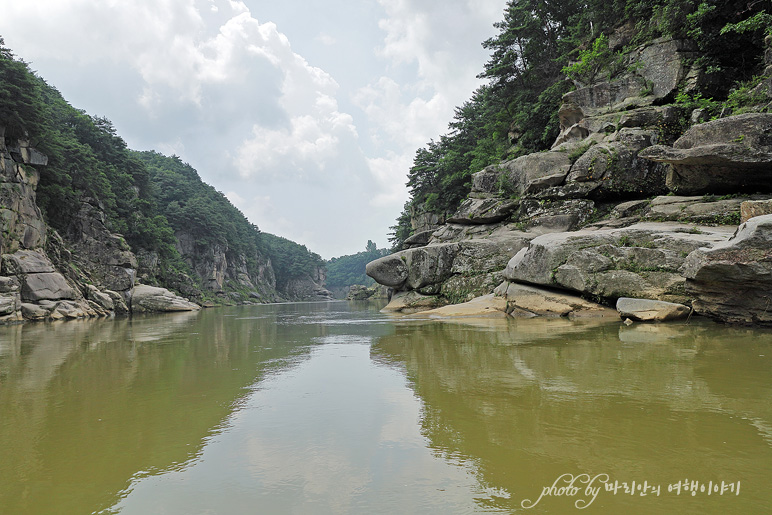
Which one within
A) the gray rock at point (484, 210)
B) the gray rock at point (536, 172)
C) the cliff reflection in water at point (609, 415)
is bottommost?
the cliff reflection in water at point (609, 415)

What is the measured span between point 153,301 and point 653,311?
109 feet

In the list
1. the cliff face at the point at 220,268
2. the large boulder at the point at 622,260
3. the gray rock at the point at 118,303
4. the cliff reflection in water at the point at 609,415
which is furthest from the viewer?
the cliff face at the point at 220,268

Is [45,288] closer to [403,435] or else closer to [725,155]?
[403,435]

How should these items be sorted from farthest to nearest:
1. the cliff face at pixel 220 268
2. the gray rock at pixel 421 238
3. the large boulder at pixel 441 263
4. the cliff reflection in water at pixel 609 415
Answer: the cliff face at pixel 220 268 → the gray rock at pixel 421 238 → the large boulder at pixel 441 263 → the cliff reflection in water at pixel 609 415

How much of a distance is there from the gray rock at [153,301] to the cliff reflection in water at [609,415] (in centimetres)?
3048

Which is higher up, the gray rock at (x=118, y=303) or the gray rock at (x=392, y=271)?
the gray rock at (x=392, y=271)

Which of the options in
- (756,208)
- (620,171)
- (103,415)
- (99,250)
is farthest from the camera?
(99,250)

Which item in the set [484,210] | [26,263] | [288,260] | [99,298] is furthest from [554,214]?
[288,260]

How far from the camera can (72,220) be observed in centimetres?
3419

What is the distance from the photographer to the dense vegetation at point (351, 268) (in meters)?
148

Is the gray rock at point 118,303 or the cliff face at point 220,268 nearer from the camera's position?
the gray rock at point 118,303

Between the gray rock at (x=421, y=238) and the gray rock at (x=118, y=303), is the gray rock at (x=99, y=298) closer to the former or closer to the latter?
the gray rock at (x=118, y=303)

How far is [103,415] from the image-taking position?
13.6ft

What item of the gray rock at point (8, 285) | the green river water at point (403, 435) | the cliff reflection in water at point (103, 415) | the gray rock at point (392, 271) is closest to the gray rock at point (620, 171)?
the gray rock at point (392, 271)
